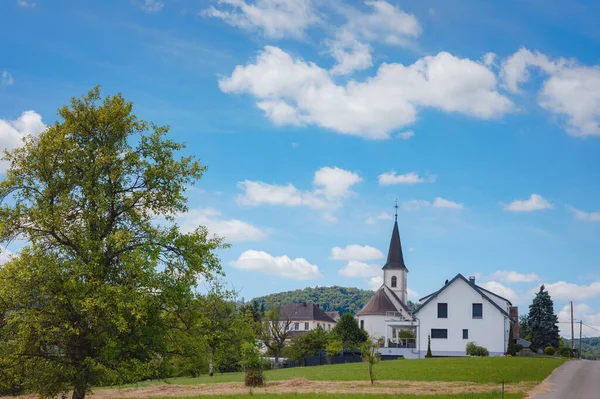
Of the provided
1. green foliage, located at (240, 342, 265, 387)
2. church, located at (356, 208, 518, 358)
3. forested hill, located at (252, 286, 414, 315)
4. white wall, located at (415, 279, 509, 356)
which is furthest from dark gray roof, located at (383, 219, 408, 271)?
forested hill, located at (252, 286, 414, 315)

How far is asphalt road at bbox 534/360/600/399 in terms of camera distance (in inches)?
991

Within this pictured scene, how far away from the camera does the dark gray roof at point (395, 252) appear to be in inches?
3506

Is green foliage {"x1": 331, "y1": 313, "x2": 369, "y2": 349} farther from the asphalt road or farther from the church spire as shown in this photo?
the asphalt road

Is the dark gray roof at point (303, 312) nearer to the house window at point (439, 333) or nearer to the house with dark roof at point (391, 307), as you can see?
the house with dark roof at point (391, 307)

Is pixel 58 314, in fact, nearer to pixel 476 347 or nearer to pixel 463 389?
pixel 463 389

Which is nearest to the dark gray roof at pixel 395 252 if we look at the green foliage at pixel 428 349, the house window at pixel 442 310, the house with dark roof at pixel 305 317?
the house window at pixel 442 310

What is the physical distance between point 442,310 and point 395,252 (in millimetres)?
31148

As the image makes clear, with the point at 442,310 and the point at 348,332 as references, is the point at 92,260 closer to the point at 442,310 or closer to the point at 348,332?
the point at 442,310

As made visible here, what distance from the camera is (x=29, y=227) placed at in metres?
21.0

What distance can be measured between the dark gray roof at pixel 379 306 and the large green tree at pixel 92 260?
54.8 m

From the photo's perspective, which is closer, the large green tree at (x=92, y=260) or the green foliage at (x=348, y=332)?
the large green tree at (x=92, y=260)

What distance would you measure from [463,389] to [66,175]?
18.7 metres

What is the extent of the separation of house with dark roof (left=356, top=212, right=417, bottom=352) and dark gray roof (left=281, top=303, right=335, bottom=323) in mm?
37078

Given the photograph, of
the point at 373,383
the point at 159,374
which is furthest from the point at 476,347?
the point at 159,374
